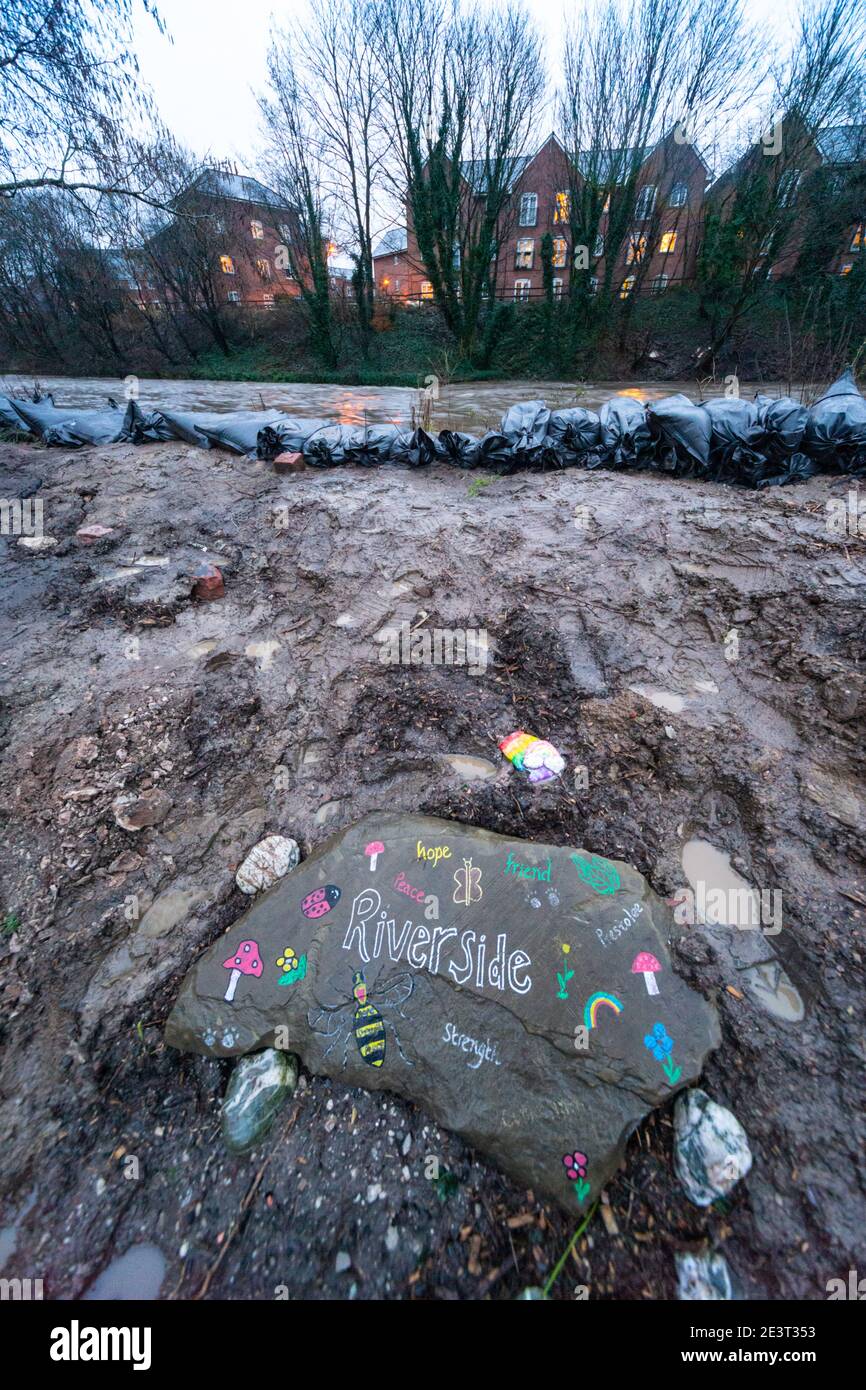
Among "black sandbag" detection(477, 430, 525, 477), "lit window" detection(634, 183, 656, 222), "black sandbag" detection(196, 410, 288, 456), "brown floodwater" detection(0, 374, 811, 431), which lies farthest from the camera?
"lit window" detection(634, 183, 656, 222)

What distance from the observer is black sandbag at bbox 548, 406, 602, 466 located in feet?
18.6

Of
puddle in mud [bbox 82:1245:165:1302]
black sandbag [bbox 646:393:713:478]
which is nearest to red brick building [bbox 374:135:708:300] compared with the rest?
black sandbag [bbox 646:393:713:478]

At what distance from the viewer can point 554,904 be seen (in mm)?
2004

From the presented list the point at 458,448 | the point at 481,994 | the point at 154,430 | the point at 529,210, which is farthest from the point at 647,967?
the point at 529,210

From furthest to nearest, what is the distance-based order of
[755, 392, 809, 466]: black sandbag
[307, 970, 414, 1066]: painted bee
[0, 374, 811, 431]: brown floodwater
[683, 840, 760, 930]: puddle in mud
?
[0, 374, 811, 431]: brown floodwater, [755, 392, 809, 466]: black sandbag, [683, 840, 760, 930]: puddle in mud, [307, 970, 414, 1066]: painted bee

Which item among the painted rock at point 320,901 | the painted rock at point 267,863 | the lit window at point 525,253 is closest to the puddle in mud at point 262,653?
the painted rock at point 267,863

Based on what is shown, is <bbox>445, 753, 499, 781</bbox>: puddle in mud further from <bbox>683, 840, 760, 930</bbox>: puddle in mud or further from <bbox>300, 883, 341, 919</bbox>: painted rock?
<bbox>683, 840, 760, 930</bbox>: puddle in mud

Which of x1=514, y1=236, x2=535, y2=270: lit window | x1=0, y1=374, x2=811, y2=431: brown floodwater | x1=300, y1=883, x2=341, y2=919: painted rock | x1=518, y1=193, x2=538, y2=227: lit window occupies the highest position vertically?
x1=518, y1=193, x2=538, y2=227: lit window

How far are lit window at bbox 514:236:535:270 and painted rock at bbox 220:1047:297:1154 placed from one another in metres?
27.5

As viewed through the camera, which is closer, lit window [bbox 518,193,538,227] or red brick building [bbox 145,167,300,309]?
red brick building [bbox 145,167,300,309]

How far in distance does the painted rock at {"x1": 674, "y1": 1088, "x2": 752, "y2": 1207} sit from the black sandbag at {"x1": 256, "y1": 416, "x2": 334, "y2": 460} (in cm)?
679

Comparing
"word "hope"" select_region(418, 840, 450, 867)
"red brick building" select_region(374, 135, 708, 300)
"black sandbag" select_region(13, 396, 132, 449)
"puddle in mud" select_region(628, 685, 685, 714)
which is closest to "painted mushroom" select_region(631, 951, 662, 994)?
"word "hope"" select_region(418, 840, 450, 867)

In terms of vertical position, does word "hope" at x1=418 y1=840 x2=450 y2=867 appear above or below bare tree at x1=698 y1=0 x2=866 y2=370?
below

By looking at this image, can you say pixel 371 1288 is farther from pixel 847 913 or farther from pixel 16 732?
pixel 16 732
